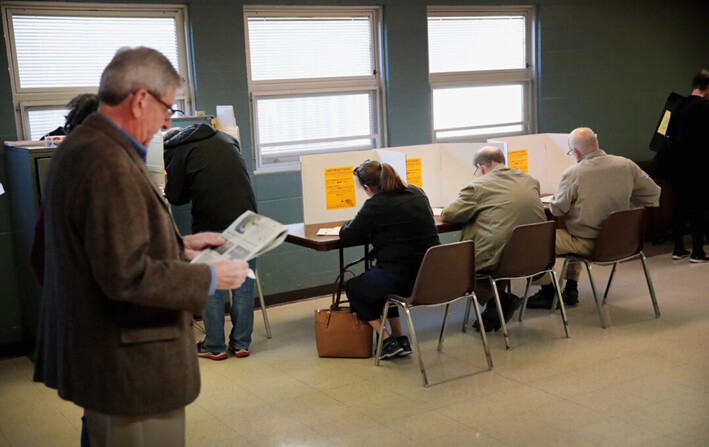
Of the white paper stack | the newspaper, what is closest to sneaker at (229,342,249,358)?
the white paper stack

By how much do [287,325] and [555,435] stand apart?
2.28m

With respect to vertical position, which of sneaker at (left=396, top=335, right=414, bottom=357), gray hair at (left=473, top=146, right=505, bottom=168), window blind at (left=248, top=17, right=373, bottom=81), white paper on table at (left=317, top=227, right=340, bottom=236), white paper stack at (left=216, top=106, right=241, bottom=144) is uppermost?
window blind at (left=248, top=17, right=373, bottom=81)

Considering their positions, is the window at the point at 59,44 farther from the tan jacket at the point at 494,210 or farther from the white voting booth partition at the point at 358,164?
the tan jacket at the point at 494,210

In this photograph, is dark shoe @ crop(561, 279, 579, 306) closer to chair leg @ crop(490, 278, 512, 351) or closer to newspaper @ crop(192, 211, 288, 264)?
chair leg @ crop(490, 278, 512, 351)

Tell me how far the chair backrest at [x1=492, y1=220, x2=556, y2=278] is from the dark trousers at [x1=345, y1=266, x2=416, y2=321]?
22.7 inches

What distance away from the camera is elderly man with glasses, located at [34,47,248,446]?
63.9 inches

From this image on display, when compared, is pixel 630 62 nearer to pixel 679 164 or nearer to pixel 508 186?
pixel 679 164

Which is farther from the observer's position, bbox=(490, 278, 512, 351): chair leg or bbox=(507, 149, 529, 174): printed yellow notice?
bbox=(507, 149, 529, 174): printed yellow notice

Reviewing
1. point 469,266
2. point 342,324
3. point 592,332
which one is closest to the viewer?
point 469,266

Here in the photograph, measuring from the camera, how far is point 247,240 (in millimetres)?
1935

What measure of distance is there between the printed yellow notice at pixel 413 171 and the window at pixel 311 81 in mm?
928

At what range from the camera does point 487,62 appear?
6.62 m

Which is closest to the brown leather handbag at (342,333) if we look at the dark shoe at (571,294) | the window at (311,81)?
the dark shoe at (571,294)

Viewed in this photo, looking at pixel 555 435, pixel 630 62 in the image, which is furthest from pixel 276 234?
pixel 630 62
